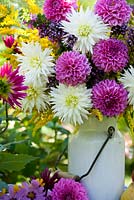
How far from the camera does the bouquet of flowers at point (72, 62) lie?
102cm

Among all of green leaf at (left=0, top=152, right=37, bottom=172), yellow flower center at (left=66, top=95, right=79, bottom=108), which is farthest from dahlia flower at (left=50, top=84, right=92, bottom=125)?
green leaf at (left=0, top=152, right=37, bottom=172)

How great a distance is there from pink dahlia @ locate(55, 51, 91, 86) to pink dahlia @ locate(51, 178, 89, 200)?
0.20 metres

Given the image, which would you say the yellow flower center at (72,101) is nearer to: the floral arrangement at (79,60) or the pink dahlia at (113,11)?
the floral arrangement at (79,60)

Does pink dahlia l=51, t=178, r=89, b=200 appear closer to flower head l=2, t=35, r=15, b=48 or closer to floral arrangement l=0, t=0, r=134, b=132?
floral arrangement l=0, t=0, r=134, b=132

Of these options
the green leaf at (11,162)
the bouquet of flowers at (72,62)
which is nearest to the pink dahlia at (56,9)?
the bouquet of flowers at (72,62)

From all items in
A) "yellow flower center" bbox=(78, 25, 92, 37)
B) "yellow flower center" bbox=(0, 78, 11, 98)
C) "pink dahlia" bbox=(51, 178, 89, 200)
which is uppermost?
"yellow flower center" bbox=(78, 25, 92, 37)

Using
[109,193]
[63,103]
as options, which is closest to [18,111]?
[63,103]

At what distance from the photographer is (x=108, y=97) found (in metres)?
1.01

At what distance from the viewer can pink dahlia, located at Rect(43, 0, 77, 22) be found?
1.05 m

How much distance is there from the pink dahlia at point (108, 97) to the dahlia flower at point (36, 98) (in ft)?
0.34

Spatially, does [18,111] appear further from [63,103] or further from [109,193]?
[109,193]

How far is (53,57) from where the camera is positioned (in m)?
1.06

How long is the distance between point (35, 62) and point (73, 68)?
0.27ft

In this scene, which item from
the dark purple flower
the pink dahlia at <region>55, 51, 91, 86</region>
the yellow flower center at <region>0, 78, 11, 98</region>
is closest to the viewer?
the yellow flower center at <region>0, 78, 11, 98</region>
